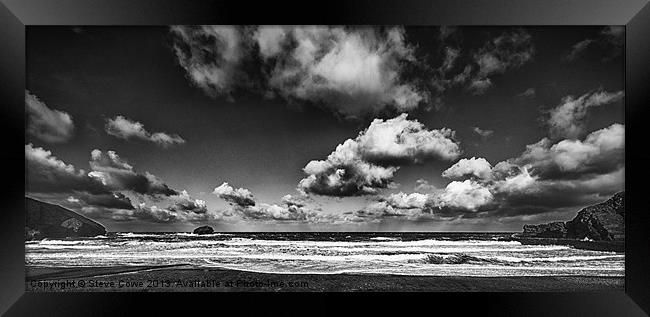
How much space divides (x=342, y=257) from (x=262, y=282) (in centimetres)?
157

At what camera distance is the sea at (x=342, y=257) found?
229 inches

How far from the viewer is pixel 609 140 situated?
542cm

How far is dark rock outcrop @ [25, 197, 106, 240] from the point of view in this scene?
5988mm

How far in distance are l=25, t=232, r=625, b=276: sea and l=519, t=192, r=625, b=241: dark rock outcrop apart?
0.28 m

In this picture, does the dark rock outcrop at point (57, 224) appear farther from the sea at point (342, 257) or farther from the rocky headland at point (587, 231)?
the rocky headland at point (587, 231)

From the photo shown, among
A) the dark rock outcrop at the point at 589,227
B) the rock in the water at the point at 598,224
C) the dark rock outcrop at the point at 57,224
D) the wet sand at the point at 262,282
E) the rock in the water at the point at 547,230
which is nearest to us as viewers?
the wet sand at the point at 262,282

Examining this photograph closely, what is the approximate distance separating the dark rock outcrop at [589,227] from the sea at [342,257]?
0.92 feet

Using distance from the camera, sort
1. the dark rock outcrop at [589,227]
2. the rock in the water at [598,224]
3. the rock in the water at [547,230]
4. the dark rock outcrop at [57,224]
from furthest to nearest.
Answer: the rock in the water at [547,230] < the dark rock outcrop at [589,227] < the rock in the water at [598,224] < the dark rock outcrop at [57,224]

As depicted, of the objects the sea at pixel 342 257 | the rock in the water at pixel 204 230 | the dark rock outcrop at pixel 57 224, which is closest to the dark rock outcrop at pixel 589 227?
the sea at pixel 342 257

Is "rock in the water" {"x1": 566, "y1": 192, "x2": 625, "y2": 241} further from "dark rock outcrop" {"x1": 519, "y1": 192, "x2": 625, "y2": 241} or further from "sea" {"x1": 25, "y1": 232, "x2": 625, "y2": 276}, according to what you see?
"sea" {"x1": 25, "y1": 232, "x2": 625, "y2": 276}

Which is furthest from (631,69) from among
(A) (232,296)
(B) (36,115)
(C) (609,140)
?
(B) (36,115)

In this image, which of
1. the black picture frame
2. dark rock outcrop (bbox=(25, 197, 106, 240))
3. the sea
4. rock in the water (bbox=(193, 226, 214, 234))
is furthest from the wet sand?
the black picture frame

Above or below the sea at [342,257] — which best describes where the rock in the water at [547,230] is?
above

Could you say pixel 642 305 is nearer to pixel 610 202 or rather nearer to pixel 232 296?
pixel 610 202
